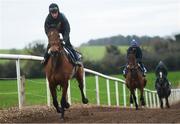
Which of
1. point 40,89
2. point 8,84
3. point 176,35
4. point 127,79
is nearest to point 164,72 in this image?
point 127,79

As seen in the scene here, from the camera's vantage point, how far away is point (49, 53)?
1221cm

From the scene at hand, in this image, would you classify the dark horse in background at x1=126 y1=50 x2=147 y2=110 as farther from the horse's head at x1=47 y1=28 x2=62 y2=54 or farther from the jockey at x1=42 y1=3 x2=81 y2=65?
the horse's head at x1=47 y1=28 x2=62 y2=54

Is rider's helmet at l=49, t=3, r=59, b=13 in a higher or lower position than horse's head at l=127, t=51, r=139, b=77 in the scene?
higher

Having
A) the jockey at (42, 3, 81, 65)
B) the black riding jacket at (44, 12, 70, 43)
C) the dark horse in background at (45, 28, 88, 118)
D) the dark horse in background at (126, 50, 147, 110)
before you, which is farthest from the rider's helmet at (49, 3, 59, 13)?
the dark horse in background at (126, 50, 147, 110)

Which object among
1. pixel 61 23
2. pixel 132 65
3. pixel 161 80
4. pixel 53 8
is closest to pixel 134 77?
pixel 132 65

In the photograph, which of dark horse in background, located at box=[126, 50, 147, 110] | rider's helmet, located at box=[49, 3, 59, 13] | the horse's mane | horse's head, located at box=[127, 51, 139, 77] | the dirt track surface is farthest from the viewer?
dark horse in background, located at box=[126, 50, 147, 110]

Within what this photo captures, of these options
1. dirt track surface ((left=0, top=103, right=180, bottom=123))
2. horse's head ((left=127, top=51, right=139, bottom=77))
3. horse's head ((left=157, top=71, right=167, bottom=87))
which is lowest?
horse's head ((left=157, top=71, right=167, bottom=87))

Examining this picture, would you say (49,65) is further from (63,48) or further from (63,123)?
(63,123)

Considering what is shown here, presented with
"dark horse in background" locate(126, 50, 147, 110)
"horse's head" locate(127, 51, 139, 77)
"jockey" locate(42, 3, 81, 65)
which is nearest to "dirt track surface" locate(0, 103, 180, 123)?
"jockey" locate(42, 3, 81, 65)

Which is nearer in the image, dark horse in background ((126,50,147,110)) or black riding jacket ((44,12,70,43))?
black riding jacket ((44,12,70,43))

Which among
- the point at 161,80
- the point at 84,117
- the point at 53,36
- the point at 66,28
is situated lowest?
the point at 161,80

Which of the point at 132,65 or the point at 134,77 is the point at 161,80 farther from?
the point at 132,65

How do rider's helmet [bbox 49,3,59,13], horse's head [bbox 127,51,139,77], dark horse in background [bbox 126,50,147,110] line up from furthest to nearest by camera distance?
dark horse in background [bbox 126,50,147,110] < horse's head [bbox 127,51,139,77] < rider's helmet [bbox 49,3,59,13]

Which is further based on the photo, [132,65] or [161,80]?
[161,80]
